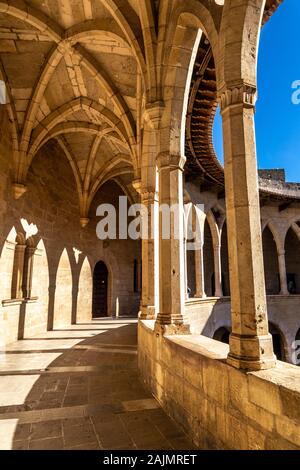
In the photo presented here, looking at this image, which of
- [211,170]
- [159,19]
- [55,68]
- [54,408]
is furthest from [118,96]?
[54,408]

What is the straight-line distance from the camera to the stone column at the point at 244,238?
244cm

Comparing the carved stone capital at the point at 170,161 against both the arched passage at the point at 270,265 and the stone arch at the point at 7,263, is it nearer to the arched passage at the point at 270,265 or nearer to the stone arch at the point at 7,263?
the stone arch at the point at 7,263

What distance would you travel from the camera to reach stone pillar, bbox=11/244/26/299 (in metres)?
8.59

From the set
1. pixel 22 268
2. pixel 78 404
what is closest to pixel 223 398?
pixel 78 404

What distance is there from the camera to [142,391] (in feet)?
14.7

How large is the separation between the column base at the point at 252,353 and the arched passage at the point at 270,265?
55.8ft

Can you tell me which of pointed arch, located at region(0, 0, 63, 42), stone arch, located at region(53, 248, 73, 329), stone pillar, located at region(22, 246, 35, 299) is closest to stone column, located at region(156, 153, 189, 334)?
pointed arch, located at region(0, 0, 63, 42)

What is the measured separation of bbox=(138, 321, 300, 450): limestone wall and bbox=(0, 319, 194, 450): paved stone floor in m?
0.32

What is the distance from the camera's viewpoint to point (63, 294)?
38.1 feet

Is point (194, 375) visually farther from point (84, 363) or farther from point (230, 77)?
point (84, 363)

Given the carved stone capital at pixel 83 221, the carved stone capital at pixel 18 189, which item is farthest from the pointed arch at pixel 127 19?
the carved stone capital at pixel 83 221

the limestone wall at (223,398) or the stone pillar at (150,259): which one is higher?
the stone pillar at (150,259)

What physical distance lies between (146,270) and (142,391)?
257 centimetres

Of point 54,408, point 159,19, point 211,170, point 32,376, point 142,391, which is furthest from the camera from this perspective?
point 211,170
